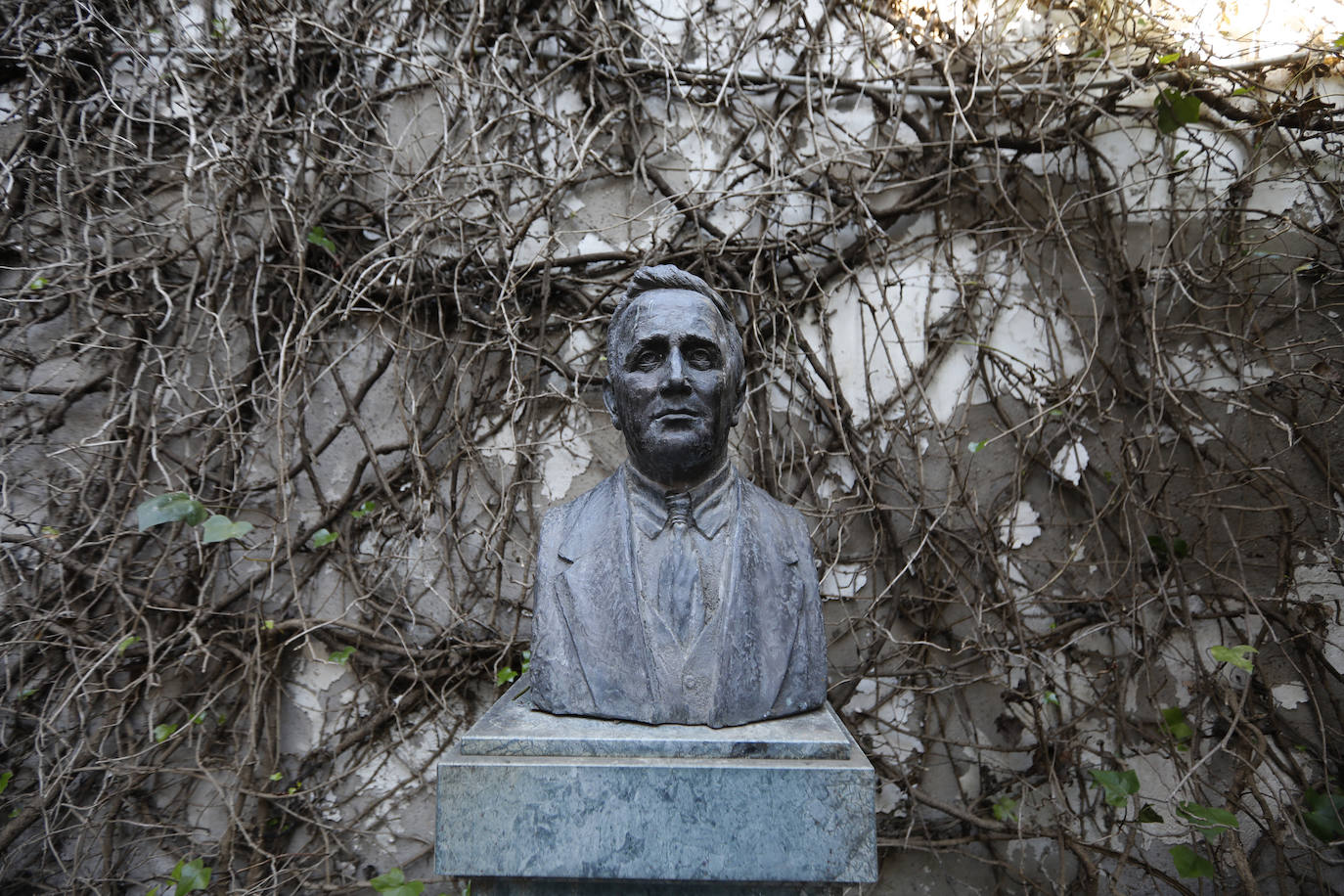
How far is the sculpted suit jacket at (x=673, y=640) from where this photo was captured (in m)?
1.61

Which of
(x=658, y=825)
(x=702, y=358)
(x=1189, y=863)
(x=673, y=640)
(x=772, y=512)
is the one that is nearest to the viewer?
(x=658, y=825)

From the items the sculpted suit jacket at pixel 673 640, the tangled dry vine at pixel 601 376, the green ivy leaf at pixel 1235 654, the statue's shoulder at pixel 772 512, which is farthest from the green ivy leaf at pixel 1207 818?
the statue's shoulder at pixel 772 512

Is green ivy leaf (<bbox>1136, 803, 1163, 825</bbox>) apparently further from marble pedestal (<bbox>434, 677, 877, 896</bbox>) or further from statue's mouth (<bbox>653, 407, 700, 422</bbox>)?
statue's mouth (<bbox>653, 407, 700, 422</bbox>)

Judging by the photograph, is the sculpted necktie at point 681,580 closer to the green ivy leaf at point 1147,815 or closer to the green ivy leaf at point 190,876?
the green ivy leaf at point 1147,815

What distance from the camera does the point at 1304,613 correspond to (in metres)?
2.52

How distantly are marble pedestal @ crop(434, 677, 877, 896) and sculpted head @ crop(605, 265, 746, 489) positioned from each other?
0.63 metres

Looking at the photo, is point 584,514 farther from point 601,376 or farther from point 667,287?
point 601,376

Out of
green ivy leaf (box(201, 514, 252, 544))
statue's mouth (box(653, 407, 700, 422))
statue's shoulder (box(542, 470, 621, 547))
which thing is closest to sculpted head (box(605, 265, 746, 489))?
statue's mouth (box(653, 407, 700, 422))

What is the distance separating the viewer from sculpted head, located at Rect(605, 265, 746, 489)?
171cm

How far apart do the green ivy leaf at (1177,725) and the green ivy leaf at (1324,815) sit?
37 cm

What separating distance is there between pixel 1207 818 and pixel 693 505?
1674mm

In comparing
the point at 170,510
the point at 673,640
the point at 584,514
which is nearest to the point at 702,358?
A: the point at 584,514

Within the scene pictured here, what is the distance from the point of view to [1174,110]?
260 centimetres

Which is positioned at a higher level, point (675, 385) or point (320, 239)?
point (320, 239)
